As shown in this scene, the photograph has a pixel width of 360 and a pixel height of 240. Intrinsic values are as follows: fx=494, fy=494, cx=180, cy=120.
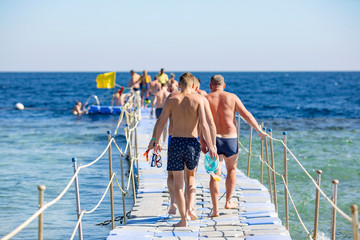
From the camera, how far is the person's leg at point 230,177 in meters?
6.33

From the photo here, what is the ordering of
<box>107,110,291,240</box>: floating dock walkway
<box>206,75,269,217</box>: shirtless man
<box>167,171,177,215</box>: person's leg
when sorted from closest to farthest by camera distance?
1. <box>107,110,291,240</box>: floating dock walkway
2. <box>167,171,177,215</box>: person's leg
3. <box>206,75,269,217</box>: shirtless man

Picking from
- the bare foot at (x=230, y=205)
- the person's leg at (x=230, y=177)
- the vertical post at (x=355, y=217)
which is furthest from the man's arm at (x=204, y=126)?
the vertical post at (x=355, y=217)

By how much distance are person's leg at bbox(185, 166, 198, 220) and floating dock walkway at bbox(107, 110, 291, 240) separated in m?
0.12

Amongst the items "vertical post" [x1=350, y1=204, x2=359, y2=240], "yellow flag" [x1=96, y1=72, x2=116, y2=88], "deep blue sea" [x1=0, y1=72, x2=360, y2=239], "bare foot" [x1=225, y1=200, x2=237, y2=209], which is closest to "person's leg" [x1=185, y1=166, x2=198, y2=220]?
"bare foot" [x1=225, y1=200, x2=237, y2=209]

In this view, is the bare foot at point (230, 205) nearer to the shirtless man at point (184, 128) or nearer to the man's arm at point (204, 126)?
the shirtless man at point (184, 128)

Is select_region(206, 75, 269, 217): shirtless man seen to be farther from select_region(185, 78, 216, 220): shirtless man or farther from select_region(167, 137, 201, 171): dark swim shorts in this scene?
select_region(167, 137, 201, 171): dark swim shorts

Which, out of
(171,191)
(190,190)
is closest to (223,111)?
(190,190)

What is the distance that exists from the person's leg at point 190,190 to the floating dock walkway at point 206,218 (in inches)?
4.5

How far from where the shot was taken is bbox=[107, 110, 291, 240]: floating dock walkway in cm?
546

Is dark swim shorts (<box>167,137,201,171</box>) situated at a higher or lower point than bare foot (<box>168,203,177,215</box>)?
higher

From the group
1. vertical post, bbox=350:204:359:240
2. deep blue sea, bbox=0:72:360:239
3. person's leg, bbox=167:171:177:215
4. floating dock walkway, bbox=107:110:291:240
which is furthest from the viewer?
deep blue sea, bbox=0:72:360:239

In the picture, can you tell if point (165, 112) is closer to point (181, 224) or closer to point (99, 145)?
point (181, 224)

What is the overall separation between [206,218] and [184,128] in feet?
4.47

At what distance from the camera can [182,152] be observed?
18.2 feet
